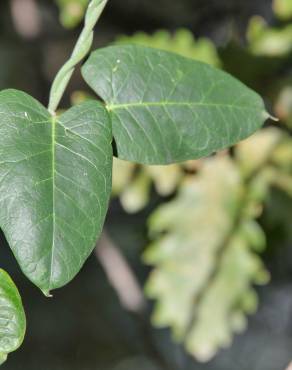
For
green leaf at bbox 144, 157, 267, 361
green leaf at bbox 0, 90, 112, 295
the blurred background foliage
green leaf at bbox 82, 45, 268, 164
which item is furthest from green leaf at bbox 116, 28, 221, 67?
green leaf at bbox 0, 90, 112, 295

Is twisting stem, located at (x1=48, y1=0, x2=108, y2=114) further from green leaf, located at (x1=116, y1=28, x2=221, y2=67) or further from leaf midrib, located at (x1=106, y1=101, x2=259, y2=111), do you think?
green leaf, located at (x1=116, y1=28, x2=221, y2=67)

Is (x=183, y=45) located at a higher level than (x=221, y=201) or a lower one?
higher

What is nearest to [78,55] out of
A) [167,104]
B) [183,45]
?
[167,104]

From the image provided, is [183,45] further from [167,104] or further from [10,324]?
[10,324]

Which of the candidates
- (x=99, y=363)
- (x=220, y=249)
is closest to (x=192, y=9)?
(x=220, y=249)

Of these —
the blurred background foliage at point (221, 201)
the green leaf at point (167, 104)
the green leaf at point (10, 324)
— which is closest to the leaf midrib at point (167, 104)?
the green leaf at point (167, 104)

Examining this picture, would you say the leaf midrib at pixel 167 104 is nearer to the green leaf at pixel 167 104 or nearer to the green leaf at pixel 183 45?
the green leaf at pixel 167 104
